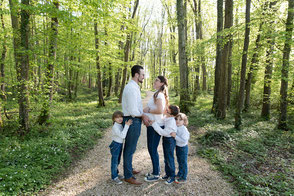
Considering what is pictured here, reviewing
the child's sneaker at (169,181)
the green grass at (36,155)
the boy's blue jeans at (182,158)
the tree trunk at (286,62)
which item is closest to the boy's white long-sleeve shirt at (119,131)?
the boy's blue jeans at (182,158)

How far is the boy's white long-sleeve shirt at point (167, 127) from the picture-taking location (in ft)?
11.2

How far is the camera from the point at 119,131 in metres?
3.56

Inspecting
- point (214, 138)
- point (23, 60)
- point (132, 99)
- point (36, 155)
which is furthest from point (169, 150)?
point (23, 60)

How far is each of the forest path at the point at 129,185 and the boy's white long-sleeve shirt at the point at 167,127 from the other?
128 cm

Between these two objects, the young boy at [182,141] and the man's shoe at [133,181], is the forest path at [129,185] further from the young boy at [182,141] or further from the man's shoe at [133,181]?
the young boy at [182,141]

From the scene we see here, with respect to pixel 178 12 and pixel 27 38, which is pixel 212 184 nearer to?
pixel 27 38

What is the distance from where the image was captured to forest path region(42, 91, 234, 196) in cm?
355

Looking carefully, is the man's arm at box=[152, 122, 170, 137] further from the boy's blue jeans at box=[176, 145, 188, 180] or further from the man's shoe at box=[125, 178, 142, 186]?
the man's shoe at box=[125, 178, 142, 186]

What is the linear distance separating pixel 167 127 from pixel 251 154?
3910mm

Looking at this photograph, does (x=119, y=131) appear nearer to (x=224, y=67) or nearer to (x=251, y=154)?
(x=251, y=154)

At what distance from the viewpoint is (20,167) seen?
12.9 ft

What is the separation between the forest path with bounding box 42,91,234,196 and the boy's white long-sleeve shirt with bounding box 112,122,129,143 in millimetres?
1109

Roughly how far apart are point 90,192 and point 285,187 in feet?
14.4

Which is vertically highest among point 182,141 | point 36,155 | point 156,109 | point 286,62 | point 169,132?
point 286,62
